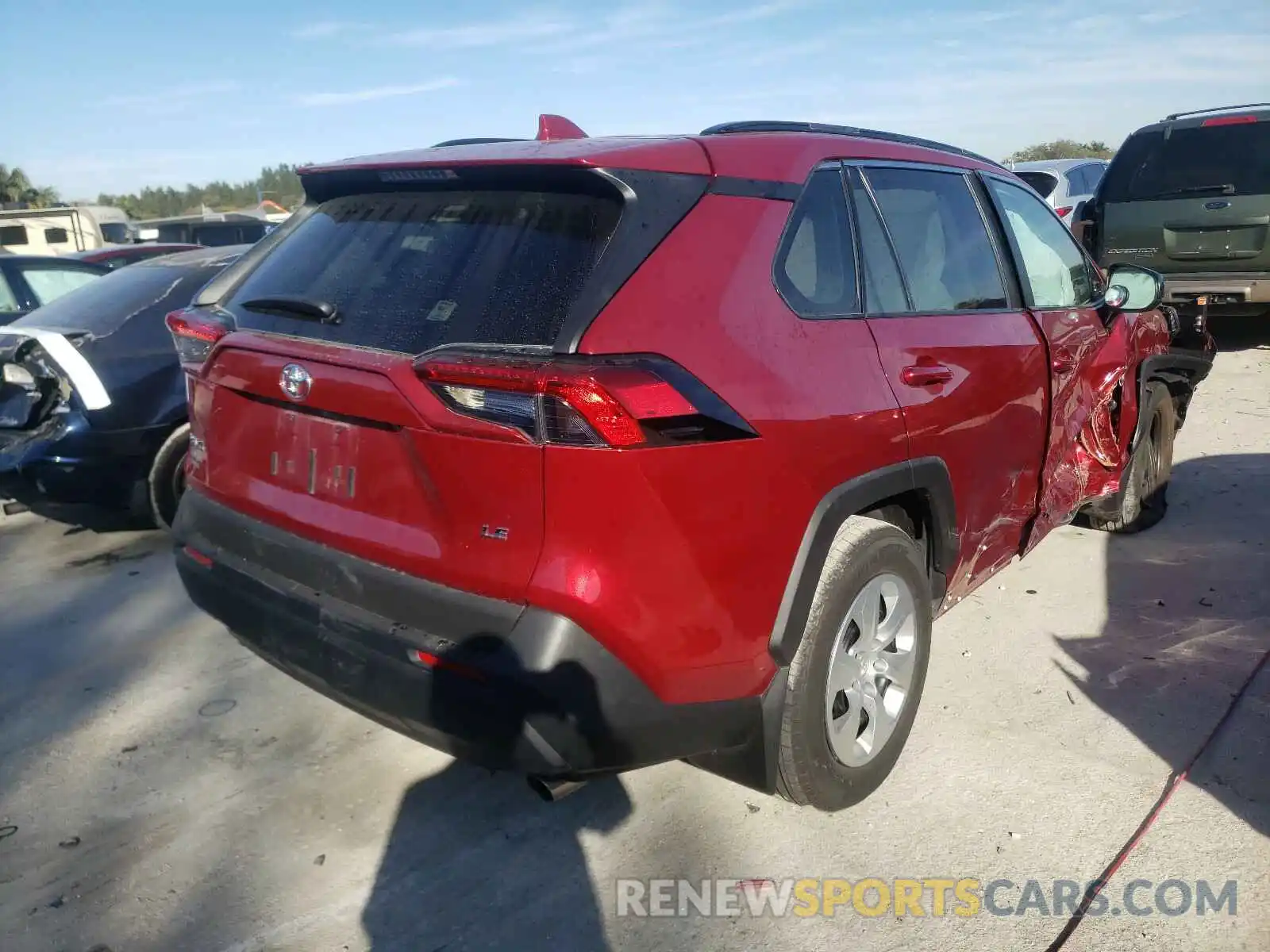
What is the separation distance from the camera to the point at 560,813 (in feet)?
9.36

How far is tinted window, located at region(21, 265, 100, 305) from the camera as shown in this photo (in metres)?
7.48

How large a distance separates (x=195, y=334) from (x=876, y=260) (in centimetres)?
195

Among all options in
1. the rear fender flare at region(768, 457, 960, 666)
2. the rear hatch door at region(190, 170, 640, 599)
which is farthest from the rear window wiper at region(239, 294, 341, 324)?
the rear fender flare at region(768, 457, 960, 666)

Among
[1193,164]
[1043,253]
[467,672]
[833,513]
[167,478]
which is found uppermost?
[1193,164]

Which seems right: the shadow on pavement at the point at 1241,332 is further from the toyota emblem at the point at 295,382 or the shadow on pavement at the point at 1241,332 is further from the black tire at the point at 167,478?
the toyota emblem at the point at 295,382

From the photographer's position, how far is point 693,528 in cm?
214

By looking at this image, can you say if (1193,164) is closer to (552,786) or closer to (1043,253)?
(1043,253)

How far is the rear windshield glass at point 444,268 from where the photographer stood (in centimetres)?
217

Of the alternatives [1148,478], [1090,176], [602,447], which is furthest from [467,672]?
[1090,176]

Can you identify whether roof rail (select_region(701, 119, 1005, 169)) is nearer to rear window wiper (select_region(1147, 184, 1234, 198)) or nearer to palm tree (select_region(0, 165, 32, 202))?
rear window wiper (select_region(1147, 184, 1234, 198))

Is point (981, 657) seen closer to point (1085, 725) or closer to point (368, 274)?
point (1085, 725)

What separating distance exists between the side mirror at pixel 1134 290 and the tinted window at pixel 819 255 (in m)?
1.93

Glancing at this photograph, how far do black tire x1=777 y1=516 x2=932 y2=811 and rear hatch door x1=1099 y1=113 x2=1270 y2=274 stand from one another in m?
7.07

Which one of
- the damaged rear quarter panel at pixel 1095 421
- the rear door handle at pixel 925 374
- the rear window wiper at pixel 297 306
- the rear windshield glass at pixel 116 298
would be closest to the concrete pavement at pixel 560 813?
the damaged rear quarter panel at pixel 1095 421
